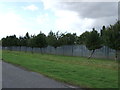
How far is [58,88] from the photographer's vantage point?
35.8 feet

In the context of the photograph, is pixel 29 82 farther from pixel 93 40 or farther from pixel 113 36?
pixel 93 40

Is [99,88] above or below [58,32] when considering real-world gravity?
below

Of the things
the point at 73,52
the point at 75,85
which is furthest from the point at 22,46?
the point at 75,85

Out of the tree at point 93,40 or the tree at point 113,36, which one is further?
Answer: the tree at point 93,40

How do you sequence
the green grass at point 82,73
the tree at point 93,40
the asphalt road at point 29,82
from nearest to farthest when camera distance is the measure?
the asphalt road at point 29,82 < the green grass at point 82,73 < the tree at point 93,40

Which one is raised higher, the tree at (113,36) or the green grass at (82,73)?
the tree at (113,36)

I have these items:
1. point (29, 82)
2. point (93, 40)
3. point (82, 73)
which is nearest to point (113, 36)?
point (93, 40)

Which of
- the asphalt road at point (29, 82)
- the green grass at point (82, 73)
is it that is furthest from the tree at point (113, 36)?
the asphalt road at point (29, 82)

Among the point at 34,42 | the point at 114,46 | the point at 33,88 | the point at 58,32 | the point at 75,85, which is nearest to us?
the point at 33,88

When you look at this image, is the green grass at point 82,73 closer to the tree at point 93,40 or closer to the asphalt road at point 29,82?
the asphalt road at point 29,82

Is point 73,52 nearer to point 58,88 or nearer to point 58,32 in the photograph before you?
point 58,32

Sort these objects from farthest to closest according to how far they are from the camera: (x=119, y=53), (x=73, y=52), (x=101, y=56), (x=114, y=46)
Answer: (x=73, y=52)
(x=101, y=56)
(x=119, y=53)
(x=114, y=46)

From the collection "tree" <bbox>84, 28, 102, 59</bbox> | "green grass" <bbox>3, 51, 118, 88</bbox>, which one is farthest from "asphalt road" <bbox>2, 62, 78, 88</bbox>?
"tree" <bbox>84, 28, 102, 59</bbox>

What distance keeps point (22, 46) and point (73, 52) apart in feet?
139
